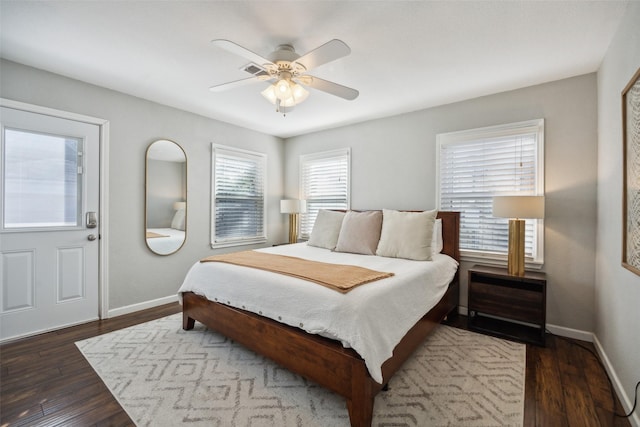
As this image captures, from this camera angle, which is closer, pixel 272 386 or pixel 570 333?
pixel 272 386

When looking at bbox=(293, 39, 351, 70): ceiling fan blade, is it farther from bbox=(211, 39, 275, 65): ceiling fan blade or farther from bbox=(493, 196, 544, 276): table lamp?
bbox=(493, 196, 544, 276): table lamp

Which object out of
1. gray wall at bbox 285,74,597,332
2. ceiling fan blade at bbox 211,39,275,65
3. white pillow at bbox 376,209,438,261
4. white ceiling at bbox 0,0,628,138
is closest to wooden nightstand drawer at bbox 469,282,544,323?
gray wall at bbox 285,74,597,332

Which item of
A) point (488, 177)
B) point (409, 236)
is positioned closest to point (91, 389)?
point (409, 236)

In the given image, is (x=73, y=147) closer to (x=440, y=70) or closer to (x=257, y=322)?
(x=257, y=322)

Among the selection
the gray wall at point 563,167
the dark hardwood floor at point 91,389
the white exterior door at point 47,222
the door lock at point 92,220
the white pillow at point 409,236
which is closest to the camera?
the dark hardwood floor at point 91,389

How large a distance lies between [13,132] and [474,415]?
423 cm

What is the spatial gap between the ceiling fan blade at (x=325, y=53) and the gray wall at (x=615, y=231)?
1.70 metres

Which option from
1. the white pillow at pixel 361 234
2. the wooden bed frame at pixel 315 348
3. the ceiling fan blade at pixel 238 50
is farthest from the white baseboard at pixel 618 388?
the ceiling fan blade at pixel 238 50

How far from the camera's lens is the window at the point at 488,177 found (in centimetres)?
294

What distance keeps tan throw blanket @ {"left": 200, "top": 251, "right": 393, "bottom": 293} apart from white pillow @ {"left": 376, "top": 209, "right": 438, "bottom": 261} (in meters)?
0.74

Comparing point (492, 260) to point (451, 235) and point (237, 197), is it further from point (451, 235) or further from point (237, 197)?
point (237, 197)

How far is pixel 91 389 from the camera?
192 centimetres

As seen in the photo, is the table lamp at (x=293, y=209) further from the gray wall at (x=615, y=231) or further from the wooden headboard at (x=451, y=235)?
the gray wall at (x=615, y=231)

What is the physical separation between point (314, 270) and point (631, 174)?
2.13m
